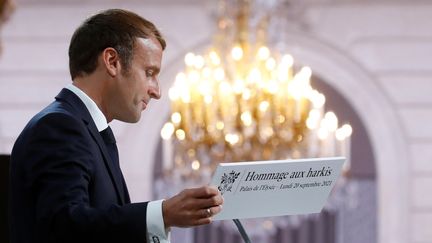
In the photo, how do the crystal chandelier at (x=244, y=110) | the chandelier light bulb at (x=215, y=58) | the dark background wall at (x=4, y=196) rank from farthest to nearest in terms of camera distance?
the chandelier light bulb at (x=215, y=58)
the crystal chandelier at (x=244, y=110)
the dark background wall at (x=4, y=196)

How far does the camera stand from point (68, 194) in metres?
2.21

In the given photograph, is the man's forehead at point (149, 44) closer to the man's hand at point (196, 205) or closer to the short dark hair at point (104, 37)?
the short dark hair at point (104, 37)

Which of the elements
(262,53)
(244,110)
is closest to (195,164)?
(244,110)

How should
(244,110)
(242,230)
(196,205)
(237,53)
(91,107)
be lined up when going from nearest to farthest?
(196,205) → (91,107) → (242,230) → (244,110) → (237,53)

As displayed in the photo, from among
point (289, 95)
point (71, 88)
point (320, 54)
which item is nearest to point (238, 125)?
point (289, 95)

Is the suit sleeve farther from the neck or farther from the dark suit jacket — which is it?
the neck

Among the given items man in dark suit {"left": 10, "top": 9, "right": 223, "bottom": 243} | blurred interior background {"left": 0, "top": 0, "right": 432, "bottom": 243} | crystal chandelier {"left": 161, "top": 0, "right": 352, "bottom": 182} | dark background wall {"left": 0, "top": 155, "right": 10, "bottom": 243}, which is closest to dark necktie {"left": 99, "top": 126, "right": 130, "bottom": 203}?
man in dark suit {"left": 10, "top": 9, "right": 223, "bottom": 243}

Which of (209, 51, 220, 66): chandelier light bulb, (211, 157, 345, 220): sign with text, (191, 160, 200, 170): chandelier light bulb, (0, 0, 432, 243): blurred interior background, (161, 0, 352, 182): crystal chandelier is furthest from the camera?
(0, 0, 432, 243): blurred interior background

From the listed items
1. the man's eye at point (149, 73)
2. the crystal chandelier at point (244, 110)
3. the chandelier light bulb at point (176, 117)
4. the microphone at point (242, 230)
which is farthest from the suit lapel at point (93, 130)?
the chandelier light bulb at point (176, 117)

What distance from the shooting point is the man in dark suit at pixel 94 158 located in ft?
7.27

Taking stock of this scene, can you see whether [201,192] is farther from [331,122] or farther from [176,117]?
[331,122]

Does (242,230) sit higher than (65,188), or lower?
lower

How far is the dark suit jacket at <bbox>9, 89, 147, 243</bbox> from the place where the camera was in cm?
221

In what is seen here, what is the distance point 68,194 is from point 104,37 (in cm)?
35
